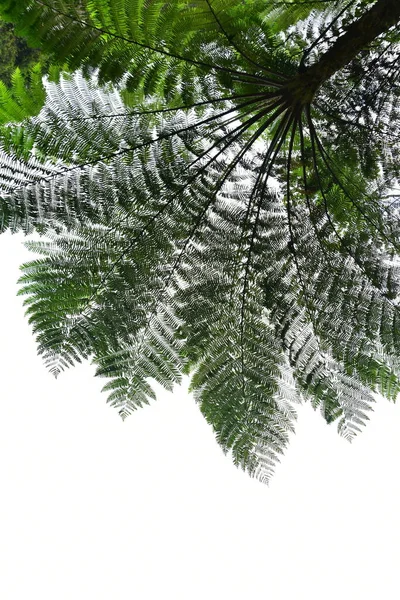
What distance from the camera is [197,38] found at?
1682mm

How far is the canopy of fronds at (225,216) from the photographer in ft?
5.75

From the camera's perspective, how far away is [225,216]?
206 cm

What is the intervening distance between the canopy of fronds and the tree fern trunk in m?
0.01

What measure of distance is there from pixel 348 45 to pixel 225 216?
27.6 inches

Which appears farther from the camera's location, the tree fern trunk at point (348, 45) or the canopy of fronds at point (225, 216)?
the canopy of fronds at point (225, 216)

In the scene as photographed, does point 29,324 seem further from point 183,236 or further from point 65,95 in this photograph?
point 65,95

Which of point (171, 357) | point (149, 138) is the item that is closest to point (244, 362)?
point (171, 357)

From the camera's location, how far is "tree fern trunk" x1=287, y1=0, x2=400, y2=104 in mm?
1605

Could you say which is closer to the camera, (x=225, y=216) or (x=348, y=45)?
(x=348, y=45)

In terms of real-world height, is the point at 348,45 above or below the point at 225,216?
above

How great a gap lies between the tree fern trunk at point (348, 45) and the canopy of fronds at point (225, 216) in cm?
1

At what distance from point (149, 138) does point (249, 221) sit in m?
0.48

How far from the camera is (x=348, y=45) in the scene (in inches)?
65.1

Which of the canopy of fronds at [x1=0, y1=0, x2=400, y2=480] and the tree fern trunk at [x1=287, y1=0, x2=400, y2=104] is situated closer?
the tree fern trunk at [x1=287, y1=0, x2=400, y2=104]
